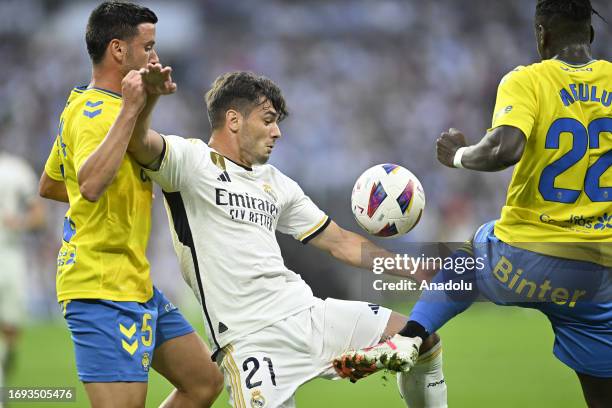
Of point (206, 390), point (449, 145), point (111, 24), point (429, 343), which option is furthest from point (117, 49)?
point (429, 343)

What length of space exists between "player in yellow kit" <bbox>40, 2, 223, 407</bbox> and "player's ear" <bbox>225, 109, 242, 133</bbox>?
0.59 m

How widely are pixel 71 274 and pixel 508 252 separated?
7.23 ft

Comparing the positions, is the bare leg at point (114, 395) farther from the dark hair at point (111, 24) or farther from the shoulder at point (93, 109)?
the dark hair at point (111, 24)

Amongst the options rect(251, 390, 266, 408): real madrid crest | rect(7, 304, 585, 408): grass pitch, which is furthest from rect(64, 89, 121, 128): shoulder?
rect(7, 304, 585, 408): grass pitch

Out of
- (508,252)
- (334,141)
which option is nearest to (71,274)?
(508,252)

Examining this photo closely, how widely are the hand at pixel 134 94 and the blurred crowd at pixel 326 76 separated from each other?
11.6 m

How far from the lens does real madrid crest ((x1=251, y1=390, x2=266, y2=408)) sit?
4.47 meters

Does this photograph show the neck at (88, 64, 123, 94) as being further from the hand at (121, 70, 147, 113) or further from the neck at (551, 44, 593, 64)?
the neck at (551, 44, 593, 64)

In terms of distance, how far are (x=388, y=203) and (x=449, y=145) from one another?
0.51 meters

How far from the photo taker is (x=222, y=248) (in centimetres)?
467

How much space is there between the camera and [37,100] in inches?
719

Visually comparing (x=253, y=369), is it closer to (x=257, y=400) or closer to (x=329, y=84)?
(x=257, y=400)

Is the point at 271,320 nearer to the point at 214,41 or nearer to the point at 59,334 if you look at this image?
the point at 59,334

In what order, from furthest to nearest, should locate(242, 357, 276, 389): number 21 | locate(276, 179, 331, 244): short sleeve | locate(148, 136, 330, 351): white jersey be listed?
→ locate(276, 179, 331, 244): short sleeve < locate(148, 136, 330, 351): white jersey < locate(242, 357, 276, 389): number 21
